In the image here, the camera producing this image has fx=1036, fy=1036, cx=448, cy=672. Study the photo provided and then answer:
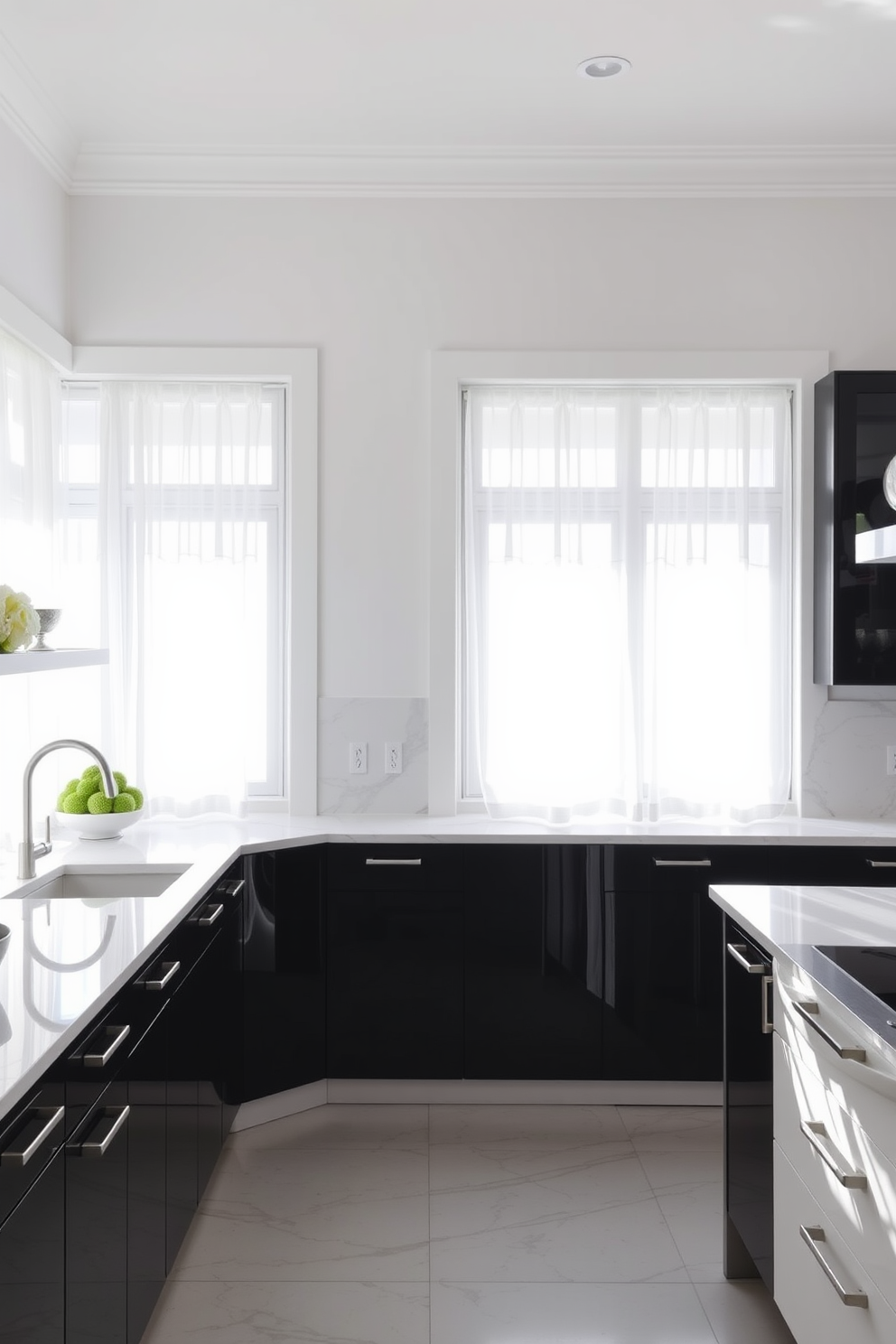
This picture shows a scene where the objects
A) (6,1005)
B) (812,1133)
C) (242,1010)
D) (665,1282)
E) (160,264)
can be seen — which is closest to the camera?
(6,1005)

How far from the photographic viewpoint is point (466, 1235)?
8.54ft

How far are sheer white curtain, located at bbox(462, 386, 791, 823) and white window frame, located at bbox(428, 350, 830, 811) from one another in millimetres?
82

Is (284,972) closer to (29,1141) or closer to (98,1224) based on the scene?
(98,1224)

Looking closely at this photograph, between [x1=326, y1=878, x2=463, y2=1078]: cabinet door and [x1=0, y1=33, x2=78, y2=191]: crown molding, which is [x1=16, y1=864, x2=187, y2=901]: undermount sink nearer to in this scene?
[x1=326, y1=878, x2=463, y2=1078]: cabinet door

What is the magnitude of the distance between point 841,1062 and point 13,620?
1919mm

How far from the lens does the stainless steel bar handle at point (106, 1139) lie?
5.33 ft

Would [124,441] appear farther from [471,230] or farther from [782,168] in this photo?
[782,168]

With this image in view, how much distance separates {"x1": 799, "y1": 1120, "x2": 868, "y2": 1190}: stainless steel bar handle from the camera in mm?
1606

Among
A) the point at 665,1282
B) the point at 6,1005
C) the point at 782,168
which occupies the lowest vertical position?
the point at 665,1282

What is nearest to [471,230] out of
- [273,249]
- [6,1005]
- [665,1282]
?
[273,249]

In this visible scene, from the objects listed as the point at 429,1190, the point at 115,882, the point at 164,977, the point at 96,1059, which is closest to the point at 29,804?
the point at 115,882

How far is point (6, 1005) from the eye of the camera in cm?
165

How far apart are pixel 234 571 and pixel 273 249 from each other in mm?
1108

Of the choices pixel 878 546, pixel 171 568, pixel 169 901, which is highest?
pixel 171 568
